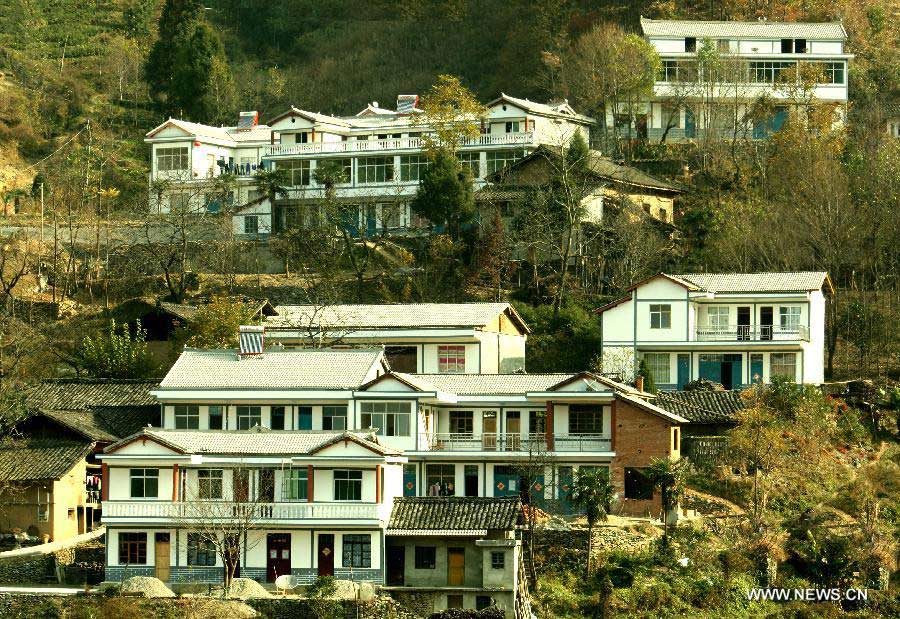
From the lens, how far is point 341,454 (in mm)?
60812

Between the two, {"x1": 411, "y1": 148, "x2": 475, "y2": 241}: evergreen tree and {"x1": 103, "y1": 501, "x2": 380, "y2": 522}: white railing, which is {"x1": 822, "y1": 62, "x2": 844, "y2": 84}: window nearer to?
{"x1": 411, "y1": 148, "x2": 475, "y2": 241}: evergreen tree

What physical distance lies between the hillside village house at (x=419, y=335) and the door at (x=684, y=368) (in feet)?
21.2

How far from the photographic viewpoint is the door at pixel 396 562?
2410 inches

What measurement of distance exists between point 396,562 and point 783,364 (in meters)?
20.9

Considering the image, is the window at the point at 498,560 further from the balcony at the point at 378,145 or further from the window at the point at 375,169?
the window at the point at 375,169

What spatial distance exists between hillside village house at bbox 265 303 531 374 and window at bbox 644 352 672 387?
210 inches

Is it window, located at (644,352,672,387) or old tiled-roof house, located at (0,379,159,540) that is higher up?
window, located at (644,352,672,387)

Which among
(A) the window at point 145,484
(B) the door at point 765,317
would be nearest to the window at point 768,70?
(B) the door at point 765,317

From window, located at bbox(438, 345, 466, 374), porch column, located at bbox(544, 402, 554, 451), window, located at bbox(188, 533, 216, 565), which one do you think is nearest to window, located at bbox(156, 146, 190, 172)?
window, located at bbox(438, 345, 466, 374)

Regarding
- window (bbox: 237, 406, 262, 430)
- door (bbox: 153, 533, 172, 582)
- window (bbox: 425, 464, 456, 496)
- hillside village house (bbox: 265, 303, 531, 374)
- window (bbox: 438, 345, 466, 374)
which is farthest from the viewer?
window (bbox: 438, 345, 466, 374)

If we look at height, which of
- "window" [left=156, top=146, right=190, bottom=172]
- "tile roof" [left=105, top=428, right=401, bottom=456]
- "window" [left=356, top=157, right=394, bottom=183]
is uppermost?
"window" [left=156, top=146, right=190, bottom=172]

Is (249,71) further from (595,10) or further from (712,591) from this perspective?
(712,591)

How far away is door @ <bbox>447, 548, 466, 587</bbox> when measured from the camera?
199 ft

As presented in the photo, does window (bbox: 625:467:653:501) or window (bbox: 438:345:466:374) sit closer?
window (bbox: 625:467:653:501)
